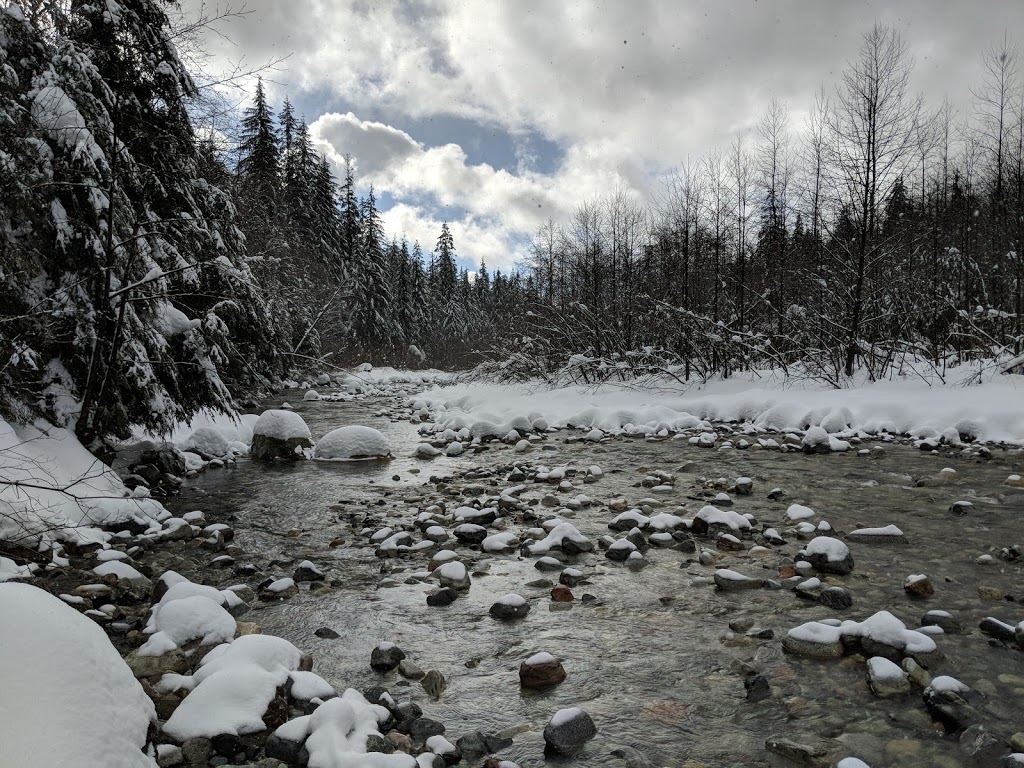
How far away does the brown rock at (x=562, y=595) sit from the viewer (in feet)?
12.9

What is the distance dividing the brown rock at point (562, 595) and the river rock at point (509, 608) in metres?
0.26

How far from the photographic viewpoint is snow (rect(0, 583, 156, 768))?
1.61 meters

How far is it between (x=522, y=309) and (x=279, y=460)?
13.8 metres

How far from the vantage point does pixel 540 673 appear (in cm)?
294

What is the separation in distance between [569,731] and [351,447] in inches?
304

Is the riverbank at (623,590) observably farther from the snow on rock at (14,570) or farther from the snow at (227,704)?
the snow on rock at (14,570)

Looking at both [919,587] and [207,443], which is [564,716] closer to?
[919,587]

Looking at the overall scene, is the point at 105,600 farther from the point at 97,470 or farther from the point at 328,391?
the point at 328,391

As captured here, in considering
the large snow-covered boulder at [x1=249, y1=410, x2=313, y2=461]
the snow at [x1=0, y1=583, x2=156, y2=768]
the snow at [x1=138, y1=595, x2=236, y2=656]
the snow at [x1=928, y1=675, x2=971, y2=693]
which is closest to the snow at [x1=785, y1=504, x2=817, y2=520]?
the snow at [x1=928, y1=675, x2=971, y2=693]

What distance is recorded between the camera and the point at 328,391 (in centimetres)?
2495

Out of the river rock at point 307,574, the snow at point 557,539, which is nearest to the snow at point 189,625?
the river rock at point 307,574

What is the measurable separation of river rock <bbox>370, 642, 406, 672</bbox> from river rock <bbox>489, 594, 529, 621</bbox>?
29.0 inches

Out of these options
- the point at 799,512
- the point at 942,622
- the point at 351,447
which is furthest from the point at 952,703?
the point at 351,447

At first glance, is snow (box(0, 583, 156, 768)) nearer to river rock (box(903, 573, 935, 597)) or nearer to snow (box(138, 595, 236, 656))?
snow (box(138, 595, 236, 656))
